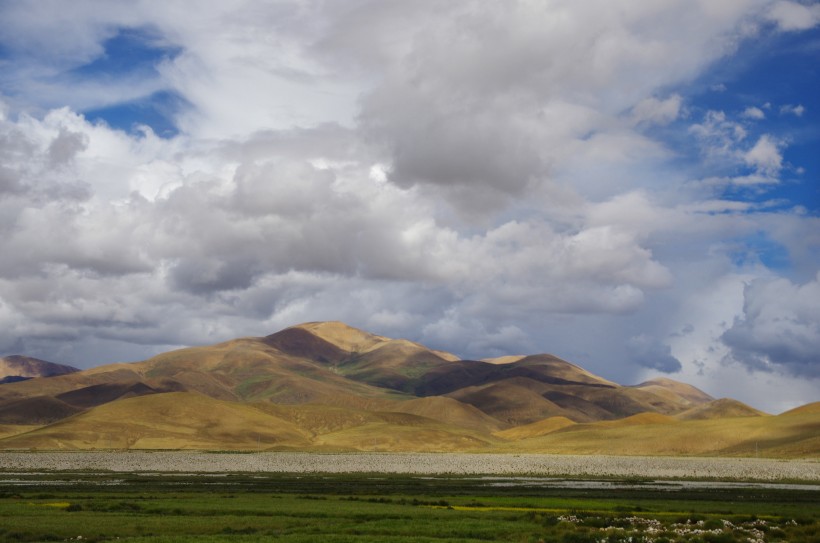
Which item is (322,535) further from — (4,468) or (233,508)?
(4,468)

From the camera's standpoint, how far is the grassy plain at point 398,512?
3759cm

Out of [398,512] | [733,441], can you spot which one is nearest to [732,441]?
[733,441]

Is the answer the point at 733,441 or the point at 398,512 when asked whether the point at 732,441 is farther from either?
the point at 398,512

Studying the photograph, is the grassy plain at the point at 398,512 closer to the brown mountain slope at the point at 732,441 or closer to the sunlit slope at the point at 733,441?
the brown mountain slope at the point at 732,441

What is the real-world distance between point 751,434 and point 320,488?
149926 mm

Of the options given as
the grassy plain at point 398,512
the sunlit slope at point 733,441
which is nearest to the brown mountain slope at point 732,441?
the sunlit slope at point 733,441

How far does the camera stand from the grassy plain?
123 feet

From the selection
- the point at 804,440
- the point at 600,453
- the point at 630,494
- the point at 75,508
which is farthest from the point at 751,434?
the point at 75,508


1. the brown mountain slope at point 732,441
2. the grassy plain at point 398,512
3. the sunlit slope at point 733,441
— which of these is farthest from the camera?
the sunlit slope at point 733,441

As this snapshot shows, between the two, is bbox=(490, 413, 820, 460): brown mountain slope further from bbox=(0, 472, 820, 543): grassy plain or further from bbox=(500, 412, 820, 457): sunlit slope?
bbox=(0, 472, 820, 543): grassy plain

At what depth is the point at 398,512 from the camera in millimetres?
48719

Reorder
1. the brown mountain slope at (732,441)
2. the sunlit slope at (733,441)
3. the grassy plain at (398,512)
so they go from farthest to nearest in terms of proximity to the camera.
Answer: the sunlit slope at (733,441) → the brown mountain slope at (732,441) → the grassy plain at (398,512)

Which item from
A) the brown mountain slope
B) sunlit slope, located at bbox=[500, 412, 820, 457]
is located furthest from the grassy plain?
sunlit slope, located at bbox=[500, 412, 820, 457]

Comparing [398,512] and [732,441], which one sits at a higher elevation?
[398,512]
